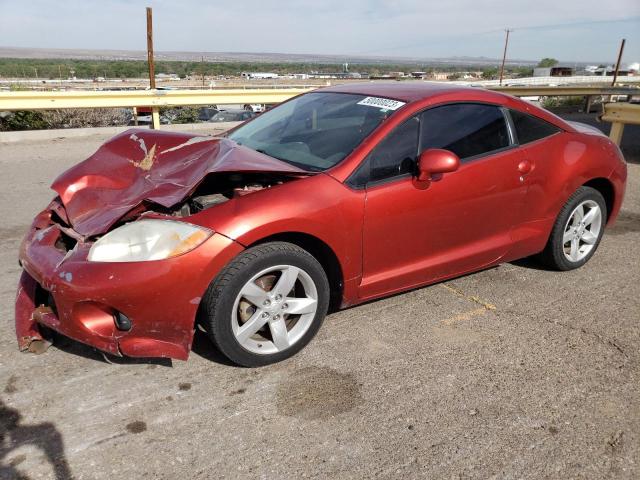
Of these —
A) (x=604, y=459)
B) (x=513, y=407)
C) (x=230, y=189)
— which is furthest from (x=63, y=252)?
(x=604, y=459)

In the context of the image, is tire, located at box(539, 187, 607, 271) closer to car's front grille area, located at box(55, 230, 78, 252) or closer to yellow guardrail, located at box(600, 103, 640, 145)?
car's front grille area, located at box(55, 230, 78, 252)

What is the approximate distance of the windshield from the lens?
3314mm

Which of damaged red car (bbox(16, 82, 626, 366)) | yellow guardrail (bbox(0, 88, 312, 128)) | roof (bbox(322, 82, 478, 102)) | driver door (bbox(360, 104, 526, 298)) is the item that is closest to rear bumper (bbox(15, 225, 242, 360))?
damaged red car (bbox(16, 82, 626, 366))

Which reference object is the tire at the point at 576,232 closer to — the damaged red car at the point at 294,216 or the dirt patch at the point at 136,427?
the damaged red car at the point at 294,216

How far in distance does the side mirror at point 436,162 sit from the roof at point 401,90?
48cm

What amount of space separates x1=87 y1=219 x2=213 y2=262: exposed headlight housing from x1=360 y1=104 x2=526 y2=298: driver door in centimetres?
103

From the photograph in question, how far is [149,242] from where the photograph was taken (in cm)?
264

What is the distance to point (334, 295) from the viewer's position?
3270 mm

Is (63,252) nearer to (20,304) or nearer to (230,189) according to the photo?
(20,304)

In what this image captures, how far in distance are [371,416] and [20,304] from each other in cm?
207

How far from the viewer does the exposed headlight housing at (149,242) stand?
2598 millimetres

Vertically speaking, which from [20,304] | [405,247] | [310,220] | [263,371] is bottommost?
[263,371]

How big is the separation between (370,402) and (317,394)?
0.90ft

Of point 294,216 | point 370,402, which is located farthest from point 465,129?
point 370,402
